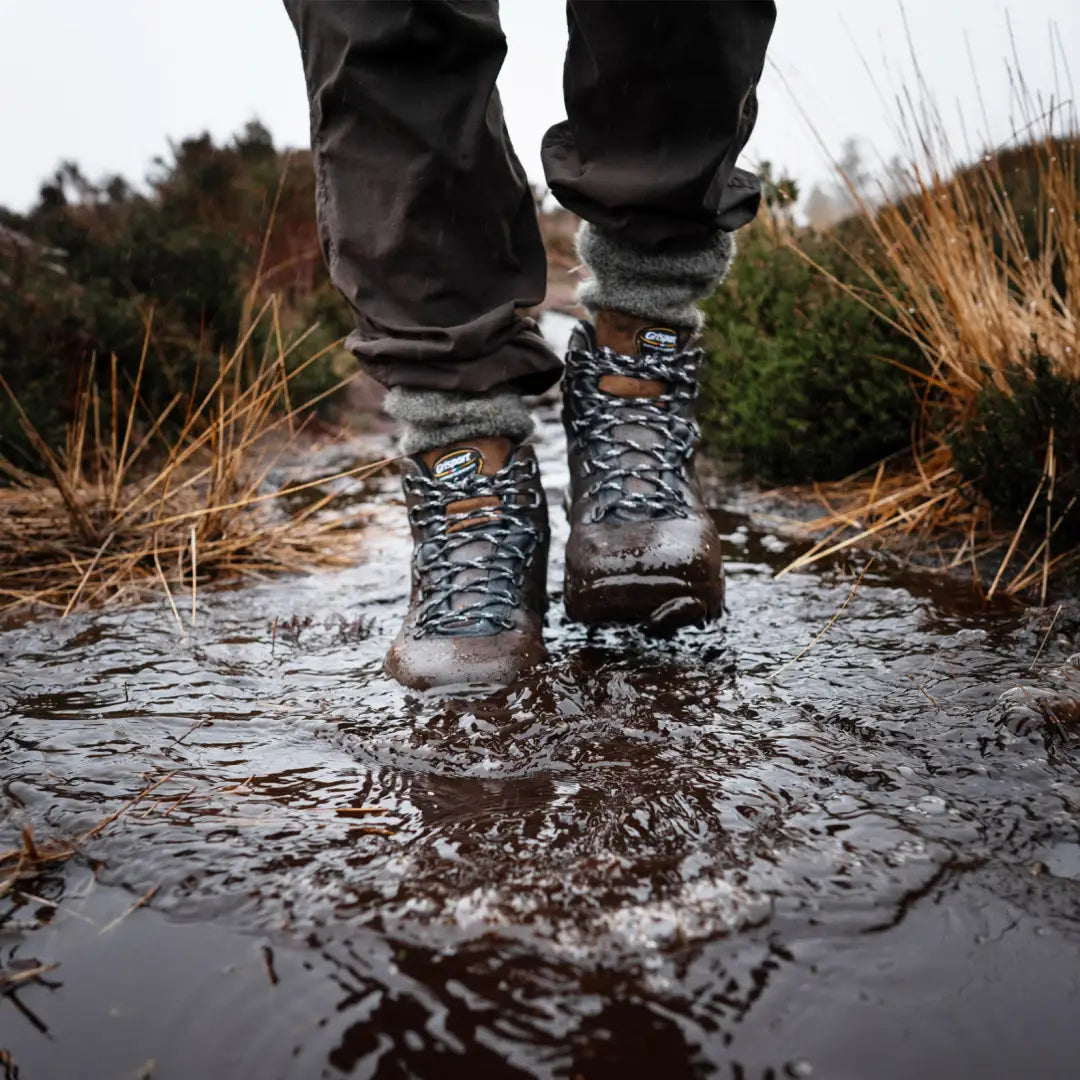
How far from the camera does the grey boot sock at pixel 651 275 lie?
5.90 ft

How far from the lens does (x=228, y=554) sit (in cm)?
253

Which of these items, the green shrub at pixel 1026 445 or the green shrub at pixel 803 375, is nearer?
the green shrub at pixel 1026 445

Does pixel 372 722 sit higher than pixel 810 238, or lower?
lower

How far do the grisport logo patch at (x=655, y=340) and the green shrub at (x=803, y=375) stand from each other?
118 centimetres

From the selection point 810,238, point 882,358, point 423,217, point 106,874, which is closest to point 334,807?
point 106,874

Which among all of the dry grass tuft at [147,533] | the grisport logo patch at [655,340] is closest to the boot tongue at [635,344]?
the grisport logo patch at [655,340]

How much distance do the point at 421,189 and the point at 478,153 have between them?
0.41ft

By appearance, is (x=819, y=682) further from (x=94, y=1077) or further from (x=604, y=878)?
(x=94, y=1077)

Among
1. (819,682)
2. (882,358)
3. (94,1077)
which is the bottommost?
(94,1077)

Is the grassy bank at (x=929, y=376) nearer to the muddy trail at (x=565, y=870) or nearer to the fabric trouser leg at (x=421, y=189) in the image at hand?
the muddy trail at (x=565, y=870)

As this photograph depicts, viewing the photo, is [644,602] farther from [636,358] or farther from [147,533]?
[147,533]

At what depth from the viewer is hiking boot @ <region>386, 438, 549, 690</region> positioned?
5.40 feet

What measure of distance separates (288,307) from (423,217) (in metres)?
4.88

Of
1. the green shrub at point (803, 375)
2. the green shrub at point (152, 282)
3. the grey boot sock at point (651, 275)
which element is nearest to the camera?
the grey boot sock at point (651, 275)
